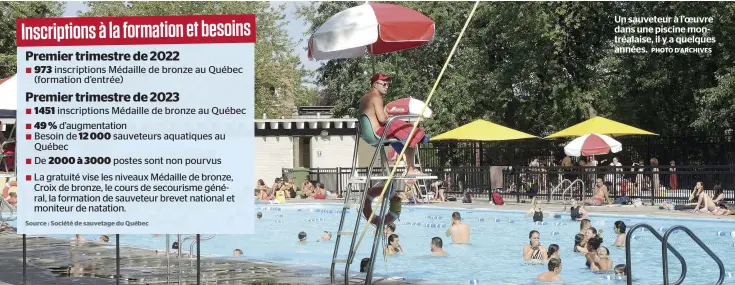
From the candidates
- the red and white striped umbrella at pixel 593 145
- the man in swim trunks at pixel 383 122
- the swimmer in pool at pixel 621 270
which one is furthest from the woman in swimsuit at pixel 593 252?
the red and white striped umbrella at pixel 593 145

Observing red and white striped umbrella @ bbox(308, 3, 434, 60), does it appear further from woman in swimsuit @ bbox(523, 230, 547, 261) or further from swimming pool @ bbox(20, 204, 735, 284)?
woman in swimsuit @ bbox(523, 230, 547, 261)

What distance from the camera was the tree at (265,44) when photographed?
194 feet

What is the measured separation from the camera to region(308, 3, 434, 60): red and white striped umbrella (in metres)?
9.68

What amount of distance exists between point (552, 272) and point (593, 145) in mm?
17783

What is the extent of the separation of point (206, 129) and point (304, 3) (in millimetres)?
49899

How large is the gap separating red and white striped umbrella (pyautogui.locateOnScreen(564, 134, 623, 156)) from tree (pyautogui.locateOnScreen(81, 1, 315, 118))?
29610 millimetres

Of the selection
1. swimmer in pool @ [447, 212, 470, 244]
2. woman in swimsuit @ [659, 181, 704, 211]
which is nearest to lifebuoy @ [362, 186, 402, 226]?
swimmer in pool @ [447, 212, 470, 244]

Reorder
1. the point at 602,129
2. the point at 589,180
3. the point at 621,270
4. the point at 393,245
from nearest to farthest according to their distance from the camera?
1. the point at 621,270
2. the point at 393,245
3. the point at 589,180
4. the point at 602,129

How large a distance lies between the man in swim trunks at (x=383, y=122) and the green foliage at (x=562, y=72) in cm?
2580

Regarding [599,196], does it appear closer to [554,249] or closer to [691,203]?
[691,203]

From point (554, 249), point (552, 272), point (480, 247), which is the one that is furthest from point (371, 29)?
point (480, 247)

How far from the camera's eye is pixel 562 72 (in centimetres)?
4178

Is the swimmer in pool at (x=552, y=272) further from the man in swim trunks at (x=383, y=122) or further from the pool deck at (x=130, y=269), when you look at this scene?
the man in swim trunks at (x=383, y=122)

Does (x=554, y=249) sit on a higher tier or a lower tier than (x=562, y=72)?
lower
